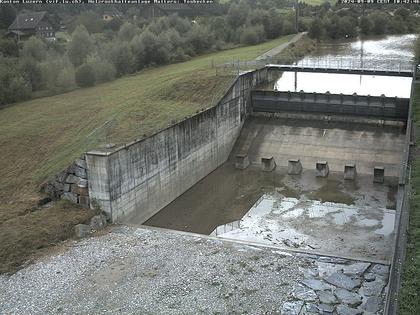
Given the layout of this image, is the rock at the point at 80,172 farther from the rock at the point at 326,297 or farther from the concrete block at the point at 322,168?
the concrete block at the point at 322,168

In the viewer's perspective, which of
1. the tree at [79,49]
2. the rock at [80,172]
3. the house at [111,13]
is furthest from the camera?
the house at [111,13]

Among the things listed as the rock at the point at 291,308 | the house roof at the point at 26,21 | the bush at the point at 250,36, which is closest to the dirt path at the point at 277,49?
the bush at the point at 250,36

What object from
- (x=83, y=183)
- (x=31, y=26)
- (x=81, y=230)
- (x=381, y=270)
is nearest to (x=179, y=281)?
(x=81, y=230)

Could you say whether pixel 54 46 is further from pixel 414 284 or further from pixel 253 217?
pixel 414 284

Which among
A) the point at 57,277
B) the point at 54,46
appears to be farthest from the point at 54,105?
the point at 57,277

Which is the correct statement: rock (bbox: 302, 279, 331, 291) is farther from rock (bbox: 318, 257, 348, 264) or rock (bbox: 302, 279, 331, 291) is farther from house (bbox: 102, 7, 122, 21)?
house (bbox: 102, 7, 122, 21)

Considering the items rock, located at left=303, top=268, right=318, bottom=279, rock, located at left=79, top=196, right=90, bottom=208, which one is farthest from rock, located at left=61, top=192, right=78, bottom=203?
rock, located at left=303, top=268, right=318, bottom=279
